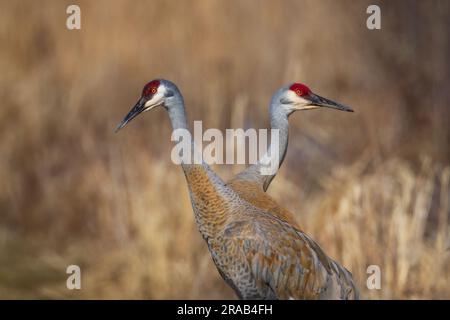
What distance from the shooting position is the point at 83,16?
8.95 m

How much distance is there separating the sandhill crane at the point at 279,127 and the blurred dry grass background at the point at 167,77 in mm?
3769

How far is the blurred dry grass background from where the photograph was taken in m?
8.66

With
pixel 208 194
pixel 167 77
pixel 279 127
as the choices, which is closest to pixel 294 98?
pixel 279 127

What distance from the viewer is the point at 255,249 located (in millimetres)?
4215

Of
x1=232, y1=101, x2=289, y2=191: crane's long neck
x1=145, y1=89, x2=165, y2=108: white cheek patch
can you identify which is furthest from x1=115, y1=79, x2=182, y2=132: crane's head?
x1=232, y1=101, x2=289, y2=191: crane's long neck

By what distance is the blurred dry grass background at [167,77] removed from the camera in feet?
28.4

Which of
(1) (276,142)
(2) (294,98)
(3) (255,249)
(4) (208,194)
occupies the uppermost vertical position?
(2) (294,98)

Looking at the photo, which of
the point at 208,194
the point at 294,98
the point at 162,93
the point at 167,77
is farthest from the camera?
the point at 167,77

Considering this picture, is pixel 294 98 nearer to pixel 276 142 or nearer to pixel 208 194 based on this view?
pixel 276 142

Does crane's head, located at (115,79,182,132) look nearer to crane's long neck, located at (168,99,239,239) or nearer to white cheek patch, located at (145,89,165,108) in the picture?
white cheek patch, located at (145,89,165,108)

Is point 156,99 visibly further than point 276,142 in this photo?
No

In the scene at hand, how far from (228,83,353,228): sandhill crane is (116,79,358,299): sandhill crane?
0.12 meters

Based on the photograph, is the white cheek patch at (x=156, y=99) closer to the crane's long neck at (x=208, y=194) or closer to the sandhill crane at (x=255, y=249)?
the sandhill crane at (x=255, y=249)

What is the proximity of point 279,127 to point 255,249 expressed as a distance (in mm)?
546
